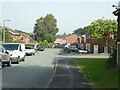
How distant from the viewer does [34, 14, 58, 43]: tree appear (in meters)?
136

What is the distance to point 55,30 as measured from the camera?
138875mm

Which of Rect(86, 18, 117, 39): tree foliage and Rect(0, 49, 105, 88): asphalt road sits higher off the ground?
Rect(86, 18, 117, 39): tree foliage

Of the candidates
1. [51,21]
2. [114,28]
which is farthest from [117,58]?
[51,21]

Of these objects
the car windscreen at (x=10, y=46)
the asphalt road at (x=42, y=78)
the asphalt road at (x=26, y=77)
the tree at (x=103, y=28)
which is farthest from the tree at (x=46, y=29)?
the asphalt road at (x=42, y=78)

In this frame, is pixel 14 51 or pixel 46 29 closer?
pixel 14 51

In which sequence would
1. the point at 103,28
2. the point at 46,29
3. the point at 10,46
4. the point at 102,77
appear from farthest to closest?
the point at 46,29 < the point at 103,28 < the point at 10,46 < the point at 102,77

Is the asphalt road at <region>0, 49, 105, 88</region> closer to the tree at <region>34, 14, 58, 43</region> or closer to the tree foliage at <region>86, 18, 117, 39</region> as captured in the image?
the tree foliage at <region>86, 18, 117, 39</region>

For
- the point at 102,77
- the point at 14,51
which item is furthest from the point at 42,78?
the point at 14,51

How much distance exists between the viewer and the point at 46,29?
13700 centimetres

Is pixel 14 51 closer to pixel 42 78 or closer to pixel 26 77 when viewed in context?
pixel 26 77

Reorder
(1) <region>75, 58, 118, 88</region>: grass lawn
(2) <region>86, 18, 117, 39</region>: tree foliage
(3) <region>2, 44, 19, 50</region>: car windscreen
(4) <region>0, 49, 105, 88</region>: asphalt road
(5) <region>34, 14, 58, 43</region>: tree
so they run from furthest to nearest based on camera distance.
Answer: (5) <region>34, 14, 58, 43</region>: tree < (2) <region>86, 18, 117, 39</region>: tree foliage < (3) <region>2, 44, 19, 50</region>: car windscreen < (1) <region>75, 58, 118, 88</region>: grass lawn < (4) <region>0, 49, 105, 88</region>: asphalt road

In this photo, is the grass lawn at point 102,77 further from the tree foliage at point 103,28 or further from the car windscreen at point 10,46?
the tree foliage at point 103,28

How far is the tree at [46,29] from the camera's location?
448 feet

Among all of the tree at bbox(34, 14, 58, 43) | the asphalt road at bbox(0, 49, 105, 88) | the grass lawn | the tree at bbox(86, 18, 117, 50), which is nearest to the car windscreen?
the asphalt road at bbox(0, 49, 105, 88)
